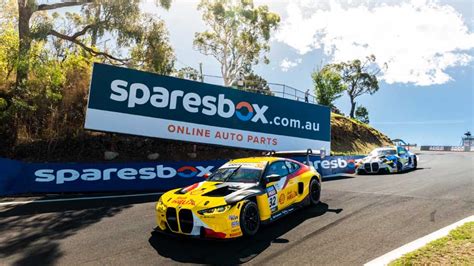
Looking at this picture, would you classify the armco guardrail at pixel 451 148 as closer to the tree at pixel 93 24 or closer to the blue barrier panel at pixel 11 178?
the tree at pixel 93 24

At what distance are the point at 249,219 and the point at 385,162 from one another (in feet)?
42.1

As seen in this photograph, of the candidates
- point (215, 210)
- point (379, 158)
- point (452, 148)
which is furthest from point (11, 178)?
point (452, 148)

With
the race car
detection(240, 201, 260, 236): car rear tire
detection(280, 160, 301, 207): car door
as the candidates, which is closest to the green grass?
detection(240, 201, 260, 236): car rear tire

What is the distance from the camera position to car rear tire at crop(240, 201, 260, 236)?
21.3ft

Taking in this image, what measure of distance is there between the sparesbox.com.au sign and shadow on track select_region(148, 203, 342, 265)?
952 cm

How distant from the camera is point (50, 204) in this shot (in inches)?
403

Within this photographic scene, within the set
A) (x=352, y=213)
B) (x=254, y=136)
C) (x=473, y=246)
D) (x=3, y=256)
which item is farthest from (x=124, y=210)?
(x=254, y=136)

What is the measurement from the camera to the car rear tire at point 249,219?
6484mm

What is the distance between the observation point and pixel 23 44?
56.6 ft

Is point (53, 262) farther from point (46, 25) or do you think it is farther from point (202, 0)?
point (202, 0)

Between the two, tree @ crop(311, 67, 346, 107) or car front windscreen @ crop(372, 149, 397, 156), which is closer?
car front windscreen @ crop(372, 149, 397, 156)

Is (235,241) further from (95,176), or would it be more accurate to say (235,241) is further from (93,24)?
(93,24)

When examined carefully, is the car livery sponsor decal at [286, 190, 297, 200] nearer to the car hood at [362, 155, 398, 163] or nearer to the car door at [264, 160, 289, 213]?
the car door at [264, 160, 289, 213]

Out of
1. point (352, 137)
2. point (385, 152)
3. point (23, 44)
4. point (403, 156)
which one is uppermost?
point (23, 44)
